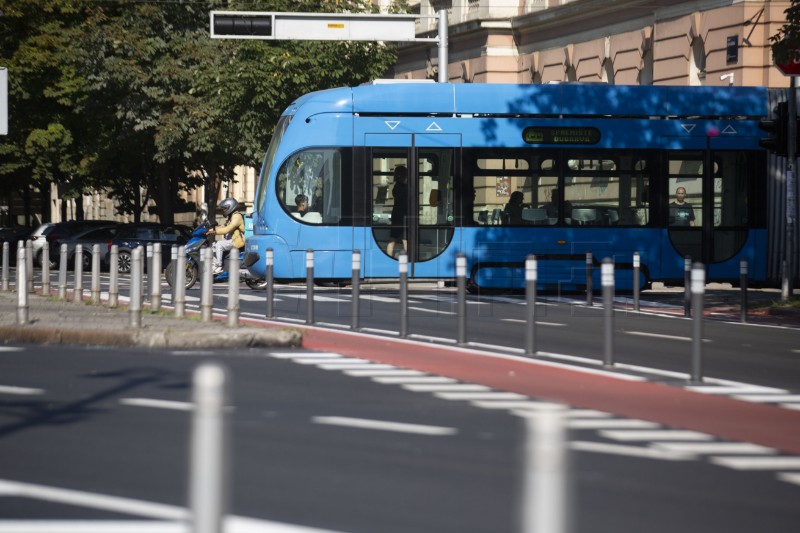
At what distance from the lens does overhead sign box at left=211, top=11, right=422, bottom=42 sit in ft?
90.9

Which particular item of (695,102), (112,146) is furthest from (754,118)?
(112,146)

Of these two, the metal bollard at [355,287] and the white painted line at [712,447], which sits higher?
the metal bollard at [355,287]

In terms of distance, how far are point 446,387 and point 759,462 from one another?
11.1 ft

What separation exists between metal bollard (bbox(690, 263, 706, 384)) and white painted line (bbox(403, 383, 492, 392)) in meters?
1.84

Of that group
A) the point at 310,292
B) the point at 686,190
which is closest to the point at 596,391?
the point at 310,292

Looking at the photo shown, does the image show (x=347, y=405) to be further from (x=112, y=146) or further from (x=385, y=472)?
(x=112, y=146)

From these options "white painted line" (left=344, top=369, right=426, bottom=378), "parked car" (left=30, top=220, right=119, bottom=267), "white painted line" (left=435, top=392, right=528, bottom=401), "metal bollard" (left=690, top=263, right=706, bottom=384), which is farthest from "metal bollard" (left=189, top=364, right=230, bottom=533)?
"parked car" (left=30, top=220, right=119, bottom=267)

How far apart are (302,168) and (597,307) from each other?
5611 mm

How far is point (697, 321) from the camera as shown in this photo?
37.0 feet

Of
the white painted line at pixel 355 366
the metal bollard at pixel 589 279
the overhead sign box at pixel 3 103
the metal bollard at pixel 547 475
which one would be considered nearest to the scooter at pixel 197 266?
the metal bollard at pixel 589 279

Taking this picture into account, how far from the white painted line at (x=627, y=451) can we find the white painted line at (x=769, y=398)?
2859mm

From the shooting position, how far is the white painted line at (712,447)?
312 inches

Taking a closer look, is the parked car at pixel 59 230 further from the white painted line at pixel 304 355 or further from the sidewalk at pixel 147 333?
the white painted line at pixel 304 355

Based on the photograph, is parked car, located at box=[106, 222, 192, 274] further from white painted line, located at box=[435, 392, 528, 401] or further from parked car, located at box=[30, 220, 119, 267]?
white painted line, located at box=[435, 392, 528, 401]
